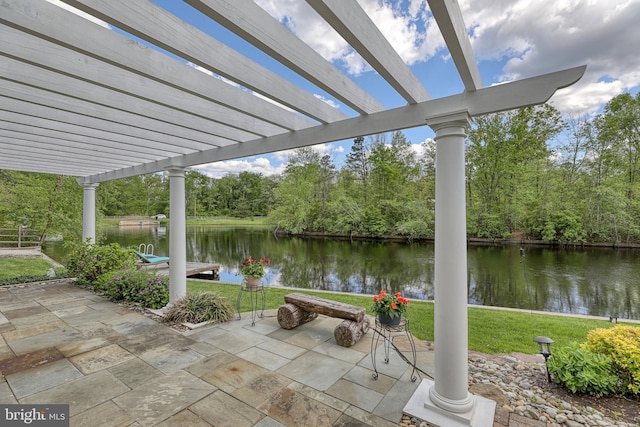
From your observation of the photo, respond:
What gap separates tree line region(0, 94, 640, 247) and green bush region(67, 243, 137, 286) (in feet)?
11.0

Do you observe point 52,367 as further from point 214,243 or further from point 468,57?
point 214,243

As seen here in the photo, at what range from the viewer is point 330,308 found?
3.74m

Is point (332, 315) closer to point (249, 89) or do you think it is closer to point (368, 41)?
point (249, 89)

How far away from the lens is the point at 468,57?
191 cm

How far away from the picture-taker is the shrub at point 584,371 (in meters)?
2.47

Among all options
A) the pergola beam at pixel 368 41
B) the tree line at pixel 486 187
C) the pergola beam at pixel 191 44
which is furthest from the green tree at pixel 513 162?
the pergola beam at pixel 191 44

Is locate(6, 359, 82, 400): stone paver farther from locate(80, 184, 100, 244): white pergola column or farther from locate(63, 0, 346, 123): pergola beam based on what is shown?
locate(80, 184, 100, 244): white pergola column

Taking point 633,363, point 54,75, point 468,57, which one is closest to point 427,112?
point 468,57

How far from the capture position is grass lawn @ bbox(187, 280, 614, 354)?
12.8 feet

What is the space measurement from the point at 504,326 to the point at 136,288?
643 cm

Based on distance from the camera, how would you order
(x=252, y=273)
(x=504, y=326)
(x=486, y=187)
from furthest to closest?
1. (x=486, y=187)
2. (x=504, y=326)
3. (x=252, y=273)

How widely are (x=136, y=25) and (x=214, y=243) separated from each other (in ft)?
62.8

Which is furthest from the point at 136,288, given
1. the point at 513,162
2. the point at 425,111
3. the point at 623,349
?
the point at 513,162

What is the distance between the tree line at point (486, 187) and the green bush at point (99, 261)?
3362 mm
